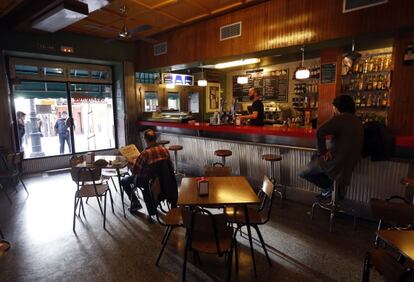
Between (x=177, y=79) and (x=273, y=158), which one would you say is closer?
(x=273, y=158)

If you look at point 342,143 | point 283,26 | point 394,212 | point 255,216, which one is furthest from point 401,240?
point 283,26

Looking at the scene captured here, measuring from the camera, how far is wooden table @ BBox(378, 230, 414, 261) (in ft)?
4.85

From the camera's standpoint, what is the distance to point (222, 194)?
2.37 meters

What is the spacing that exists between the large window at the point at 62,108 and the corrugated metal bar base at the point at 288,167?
7.52ft

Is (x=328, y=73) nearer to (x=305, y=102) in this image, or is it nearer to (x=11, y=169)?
(x=305, y=102)

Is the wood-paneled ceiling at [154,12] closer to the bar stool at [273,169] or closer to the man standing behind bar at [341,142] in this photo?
the man standing behind bar at [341,142]

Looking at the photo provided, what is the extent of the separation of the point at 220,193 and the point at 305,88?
574 centimetres

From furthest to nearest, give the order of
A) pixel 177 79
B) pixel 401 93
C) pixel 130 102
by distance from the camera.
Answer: pixel 177 79 < pixel 130 102 < pixel 401 93

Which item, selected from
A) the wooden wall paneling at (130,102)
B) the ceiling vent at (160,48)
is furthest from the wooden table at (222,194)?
the wooden wall paneling at (130,102)

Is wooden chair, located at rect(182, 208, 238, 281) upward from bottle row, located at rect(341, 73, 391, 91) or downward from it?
downward

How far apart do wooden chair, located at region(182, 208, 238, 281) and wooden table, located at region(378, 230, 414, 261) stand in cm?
108

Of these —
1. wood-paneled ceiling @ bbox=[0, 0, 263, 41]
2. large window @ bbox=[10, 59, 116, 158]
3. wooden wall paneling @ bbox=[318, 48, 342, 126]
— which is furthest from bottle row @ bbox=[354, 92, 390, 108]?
large window @ bbox=[10, 59, 116, 158]

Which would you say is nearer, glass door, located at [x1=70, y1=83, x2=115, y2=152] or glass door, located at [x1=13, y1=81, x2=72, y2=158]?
glass door, located at [x1=13, y1=81, x2=72, y2=158]

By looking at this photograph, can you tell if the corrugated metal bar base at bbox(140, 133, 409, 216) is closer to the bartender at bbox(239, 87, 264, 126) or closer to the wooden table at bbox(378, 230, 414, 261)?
the bartender at bbox(239, 87, 264, 126)
